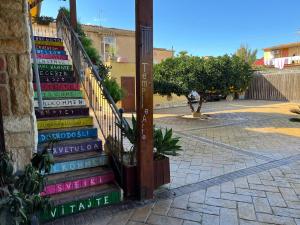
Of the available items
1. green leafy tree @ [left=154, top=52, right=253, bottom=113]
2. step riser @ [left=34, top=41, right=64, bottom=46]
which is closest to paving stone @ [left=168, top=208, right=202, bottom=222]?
step riser @ [left=34, top=41, right=64, bottom=46]

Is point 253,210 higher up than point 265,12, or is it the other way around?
point 265,12

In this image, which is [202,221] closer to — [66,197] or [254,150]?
[66,197]

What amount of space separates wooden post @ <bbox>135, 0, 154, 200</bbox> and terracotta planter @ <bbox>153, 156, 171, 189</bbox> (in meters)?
0.16

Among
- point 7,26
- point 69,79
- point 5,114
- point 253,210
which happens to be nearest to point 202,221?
point 253,210

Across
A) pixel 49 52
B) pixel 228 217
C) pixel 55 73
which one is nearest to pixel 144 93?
pixel 228 217

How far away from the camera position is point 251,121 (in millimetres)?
10070

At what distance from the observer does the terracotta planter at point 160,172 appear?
3.61 m

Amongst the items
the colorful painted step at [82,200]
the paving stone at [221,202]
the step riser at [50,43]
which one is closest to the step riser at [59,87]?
the step riser at [50,43]

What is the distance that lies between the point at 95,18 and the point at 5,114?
14237mm

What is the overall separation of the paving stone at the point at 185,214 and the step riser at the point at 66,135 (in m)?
1.69

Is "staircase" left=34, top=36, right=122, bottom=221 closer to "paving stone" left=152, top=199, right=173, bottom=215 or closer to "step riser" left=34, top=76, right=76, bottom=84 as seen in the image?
"step riser" left=34, top=76, right=76, bottom=84

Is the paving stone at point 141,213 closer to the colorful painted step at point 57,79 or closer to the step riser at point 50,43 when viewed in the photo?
the colorful painted step at point 57,79

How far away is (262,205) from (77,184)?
7.58ft

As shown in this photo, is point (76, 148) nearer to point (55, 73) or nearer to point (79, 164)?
point (79, 164)
